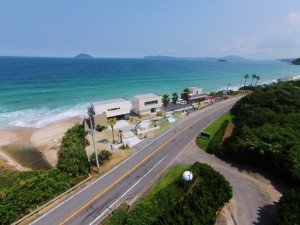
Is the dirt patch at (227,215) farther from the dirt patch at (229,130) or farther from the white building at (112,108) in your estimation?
the white building at (112,108)

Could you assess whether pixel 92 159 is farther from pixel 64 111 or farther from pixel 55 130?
pixel 64 111

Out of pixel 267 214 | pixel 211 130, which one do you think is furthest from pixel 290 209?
pixel 211 130

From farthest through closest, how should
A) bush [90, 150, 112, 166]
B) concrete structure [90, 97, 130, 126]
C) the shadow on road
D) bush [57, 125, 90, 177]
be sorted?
1. concrete structure [90, 97, 130, 126]
2. bush [90, 150, 112, 166]
3. bush [57, 125, 90, 177]
4. the shadow on road

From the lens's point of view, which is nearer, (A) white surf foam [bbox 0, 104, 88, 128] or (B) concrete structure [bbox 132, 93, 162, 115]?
(A) white surf foam [bbox 0, 104, 88, 128]

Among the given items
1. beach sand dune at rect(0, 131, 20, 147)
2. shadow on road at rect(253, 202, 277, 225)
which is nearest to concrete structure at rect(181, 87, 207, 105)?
shadow on road at rect(253, 202, 277, 225)

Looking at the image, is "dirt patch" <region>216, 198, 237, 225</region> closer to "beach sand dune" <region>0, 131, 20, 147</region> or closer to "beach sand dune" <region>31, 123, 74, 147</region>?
"beach sand dune" <region>31, 123, 74, 147</region>

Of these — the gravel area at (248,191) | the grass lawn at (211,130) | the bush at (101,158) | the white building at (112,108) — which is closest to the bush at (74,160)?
the bush at (101,158)

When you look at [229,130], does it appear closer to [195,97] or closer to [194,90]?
[195,97]
